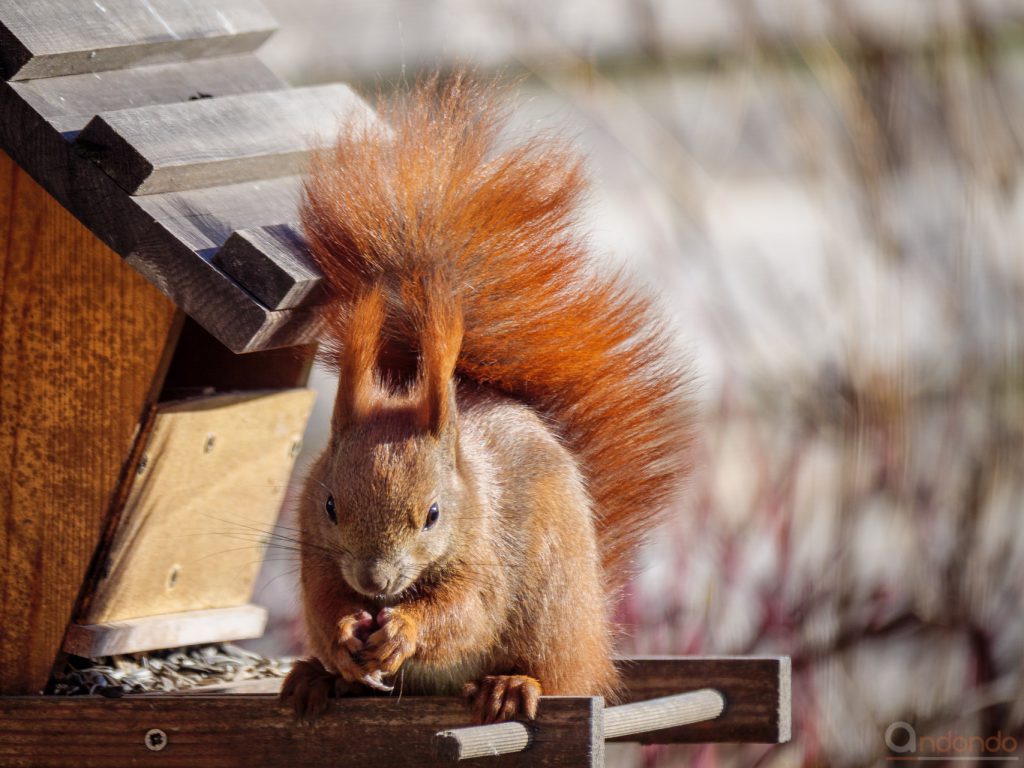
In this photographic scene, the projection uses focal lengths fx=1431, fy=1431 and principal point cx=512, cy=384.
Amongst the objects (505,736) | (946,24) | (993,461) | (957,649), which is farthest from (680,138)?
(505,736)

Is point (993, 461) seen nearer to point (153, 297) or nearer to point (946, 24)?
point (946, 24)

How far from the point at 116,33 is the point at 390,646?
990 millimetres

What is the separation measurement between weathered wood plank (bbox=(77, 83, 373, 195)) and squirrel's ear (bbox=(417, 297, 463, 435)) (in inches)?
16.1

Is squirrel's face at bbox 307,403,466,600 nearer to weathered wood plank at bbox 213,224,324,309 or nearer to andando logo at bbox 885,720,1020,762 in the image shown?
weathered wood plank at bbox 213,224,324,309

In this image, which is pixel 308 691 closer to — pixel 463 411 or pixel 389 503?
pixel 389 503

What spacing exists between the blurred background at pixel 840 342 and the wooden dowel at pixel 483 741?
1313 millimetres

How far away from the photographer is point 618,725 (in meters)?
1.83

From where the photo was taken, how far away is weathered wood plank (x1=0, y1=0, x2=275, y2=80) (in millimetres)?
1898

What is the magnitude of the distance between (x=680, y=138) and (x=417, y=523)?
8.16 ft

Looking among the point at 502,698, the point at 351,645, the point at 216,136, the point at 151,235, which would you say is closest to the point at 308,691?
the point at 351,645

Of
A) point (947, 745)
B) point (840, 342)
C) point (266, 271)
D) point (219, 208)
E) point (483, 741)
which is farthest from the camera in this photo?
point (840, 342)

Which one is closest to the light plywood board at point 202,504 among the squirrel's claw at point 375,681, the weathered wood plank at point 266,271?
the weathered wood plank at point 266,271

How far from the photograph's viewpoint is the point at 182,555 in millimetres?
2168

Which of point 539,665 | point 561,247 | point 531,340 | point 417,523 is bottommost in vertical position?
point 539,665
